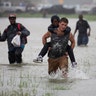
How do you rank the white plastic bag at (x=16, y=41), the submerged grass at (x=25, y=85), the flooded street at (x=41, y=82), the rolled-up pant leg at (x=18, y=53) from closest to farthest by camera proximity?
1. the submerged grass at (x=25, y=85)
2. the flooded street at (x=41, y=82)
3. the white plastic bag at (x=16, y=41)
4. the rolled-up pant leg at (x=18, y=53)

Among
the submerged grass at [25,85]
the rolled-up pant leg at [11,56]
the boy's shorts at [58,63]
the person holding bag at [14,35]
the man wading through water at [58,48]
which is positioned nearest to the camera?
the submerged grass at [25,85]

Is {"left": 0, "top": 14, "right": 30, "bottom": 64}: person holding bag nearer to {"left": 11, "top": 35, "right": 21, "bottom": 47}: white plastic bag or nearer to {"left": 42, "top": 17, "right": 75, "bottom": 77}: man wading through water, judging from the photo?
{"left": 11, "top": 35, "right": 21, "bottom": 47}: white plastic bag

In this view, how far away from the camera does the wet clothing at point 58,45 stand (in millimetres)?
13141

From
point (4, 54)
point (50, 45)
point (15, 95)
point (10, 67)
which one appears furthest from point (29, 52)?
point (15, 95)

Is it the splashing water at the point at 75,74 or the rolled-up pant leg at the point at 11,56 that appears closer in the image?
the splashing water at the point at 75,74

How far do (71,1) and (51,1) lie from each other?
11.7m

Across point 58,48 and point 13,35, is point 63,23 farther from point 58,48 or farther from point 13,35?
point 13,35

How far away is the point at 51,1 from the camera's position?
183500 millimetres

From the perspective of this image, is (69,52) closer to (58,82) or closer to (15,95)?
(58,82)

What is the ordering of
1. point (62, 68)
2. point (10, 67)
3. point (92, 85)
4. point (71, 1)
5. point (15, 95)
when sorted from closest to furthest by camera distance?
point (15, 95) → point (92, 85) → point (62, 68) → point (10, 67) → point (71, 1)

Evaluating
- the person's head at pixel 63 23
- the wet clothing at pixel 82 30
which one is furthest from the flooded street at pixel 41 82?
the wet clothing at pixel 82 30

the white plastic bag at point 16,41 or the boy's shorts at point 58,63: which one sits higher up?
the white plastic bag at point 16,41

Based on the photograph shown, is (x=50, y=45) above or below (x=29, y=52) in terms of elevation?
above

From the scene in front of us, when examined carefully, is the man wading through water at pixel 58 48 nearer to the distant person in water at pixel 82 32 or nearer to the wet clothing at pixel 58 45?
the wet clothing at pixel 58 45
